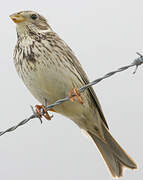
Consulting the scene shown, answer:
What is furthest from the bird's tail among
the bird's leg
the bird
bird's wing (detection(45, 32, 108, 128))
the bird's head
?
the bird's head

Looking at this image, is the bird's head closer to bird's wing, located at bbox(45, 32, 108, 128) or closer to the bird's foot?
bird's wing, located at bbox(45, 32, 108, 128)

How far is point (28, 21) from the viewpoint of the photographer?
6199 mm

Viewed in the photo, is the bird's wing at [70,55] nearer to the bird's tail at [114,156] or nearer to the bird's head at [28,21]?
the bird's head at [28,21]

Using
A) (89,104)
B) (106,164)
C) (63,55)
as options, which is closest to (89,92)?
(89,104)

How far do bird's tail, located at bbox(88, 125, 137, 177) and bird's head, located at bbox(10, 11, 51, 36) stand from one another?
5.30 feet

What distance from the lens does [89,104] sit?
20.0ft

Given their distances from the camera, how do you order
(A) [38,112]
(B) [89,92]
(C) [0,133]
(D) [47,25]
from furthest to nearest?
(D) [47,25] < (B) [89,92] < (A) [38,112] < (C) [0,133]

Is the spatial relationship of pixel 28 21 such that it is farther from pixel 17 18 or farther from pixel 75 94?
pixel 75 94

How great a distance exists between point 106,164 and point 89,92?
1032 millimetres

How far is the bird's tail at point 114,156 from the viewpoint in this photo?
6.09 m

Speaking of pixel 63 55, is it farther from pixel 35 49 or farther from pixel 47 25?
pixel 47 25

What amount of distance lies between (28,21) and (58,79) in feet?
3.39

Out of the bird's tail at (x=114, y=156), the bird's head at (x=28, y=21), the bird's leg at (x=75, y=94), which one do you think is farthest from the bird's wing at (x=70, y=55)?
the bird's leg at (x=75, y=94)

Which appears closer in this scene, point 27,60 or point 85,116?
point 27,60
